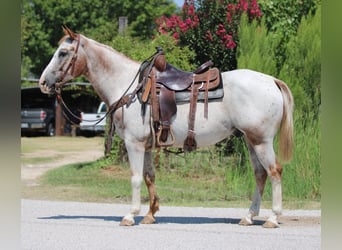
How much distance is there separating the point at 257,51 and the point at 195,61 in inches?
88.6

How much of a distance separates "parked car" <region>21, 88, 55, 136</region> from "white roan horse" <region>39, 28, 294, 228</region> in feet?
77.5

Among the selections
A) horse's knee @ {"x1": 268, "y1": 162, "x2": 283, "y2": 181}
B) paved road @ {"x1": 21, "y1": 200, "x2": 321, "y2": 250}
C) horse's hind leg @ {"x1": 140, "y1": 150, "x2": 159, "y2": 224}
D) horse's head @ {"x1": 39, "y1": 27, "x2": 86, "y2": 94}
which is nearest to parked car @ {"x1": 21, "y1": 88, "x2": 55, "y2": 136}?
paved road @ {"x1": 21, "y1": 200, "x2": 321, "y2": 250}

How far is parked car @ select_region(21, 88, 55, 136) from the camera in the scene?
3016cm

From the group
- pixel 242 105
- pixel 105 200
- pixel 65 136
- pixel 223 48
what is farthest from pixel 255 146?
pixel 65 136

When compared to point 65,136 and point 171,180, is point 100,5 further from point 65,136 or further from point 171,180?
point 171,180

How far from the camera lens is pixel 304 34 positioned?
11.6m

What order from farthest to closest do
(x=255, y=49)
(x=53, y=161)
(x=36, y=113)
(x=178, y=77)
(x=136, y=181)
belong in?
(x=36, y=113) < (x=53, y=161) < (x=255, y=49) < (x=178, y=77) < (x=136, y=181)

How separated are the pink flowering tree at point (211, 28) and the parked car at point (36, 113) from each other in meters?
18.3

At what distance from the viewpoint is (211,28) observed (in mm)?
13234

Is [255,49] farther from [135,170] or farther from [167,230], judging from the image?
[167,230]

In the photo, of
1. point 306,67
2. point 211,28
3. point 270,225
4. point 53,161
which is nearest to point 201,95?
point 270,225

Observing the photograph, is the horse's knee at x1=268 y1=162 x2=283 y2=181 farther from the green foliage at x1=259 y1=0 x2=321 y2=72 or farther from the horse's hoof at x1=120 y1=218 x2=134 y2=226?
the green foliage at x1=259 y1=0 x2=321 y2=72

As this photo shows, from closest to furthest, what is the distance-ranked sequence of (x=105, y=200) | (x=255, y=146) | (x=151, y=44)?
(x=255, y=146)
(x=105, y=200)
(x=151, y=44)

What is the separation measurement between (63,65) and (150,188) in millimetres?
1934
